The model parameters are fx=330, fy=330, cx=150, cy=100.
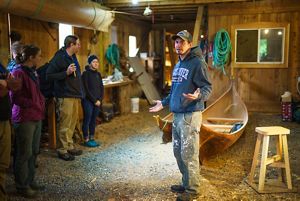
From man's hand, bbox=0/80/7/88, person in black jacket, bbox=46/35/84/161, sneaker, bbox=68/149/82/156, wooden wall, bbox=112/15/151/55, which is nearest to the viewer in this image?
man's hand, bbox=0/80/7/88

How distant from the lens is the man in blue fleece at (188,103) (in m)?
3.14

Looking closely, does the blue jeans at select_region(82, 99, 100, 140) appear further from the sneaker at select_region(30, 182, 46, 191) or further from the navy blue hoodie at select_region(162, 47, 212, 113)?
the navy blue hoodie at select_region(162, 47, 212, 113)

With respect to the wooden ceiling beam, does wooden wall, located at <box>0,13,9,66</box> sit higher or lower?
lower

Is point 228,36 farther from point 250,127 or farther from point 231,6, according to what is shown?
point 250,127

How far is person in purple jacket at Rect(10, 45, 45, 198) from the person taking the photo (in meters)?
3.25

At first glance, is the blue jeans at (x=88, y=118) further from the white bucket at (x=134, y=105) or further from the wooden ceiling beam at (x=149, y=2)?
the wooden ceiling beam at (x=149, y=2)

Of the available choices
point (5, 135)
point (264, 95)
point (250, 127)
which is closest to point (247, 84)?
point (264, 95)

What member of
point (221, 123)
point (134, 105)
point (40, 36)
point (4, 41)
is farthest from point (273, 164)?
point (134, 105)

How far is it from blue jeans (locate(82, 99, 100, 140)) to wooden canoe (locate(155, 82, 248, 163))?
3.99 ft

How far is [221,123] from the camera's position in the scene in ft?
19.4

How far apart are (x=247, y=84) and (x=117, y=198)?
5.39 meters

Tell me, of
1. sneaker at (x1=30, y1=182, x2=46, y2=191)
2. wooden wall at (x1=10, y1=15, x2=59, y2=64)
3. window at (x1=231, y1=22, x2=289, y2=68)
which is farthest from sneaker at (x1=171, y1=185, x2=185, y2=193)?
window at (x1=231, y1=22, x2=289, y2=68)

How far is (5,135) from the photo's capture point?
295cm

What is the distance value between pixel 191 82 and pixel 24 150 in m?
1.76
